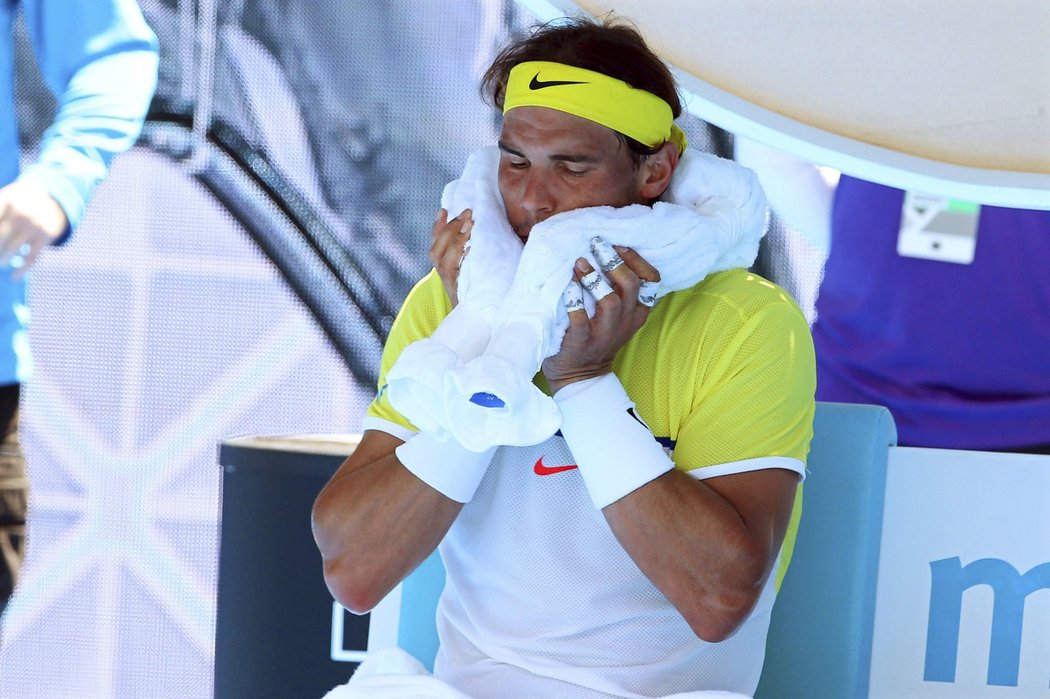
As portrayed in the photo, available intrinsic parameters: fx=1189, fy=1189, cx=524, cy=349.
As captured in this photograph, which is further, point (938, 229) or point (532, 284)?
point (938, 229)

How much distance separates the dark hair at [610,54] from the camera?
1.27 meters

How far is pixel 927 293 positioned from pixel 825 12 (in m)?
0.66

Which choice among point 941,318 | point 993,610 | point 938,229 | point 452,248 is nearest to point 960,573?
point 993,610

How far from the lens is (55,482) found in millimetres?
2145

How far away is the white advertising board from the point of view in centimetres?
148

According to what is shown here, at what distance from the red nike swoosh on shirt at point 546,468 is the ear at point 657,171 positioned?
0.32m

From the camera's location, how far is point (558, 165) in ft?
4.14

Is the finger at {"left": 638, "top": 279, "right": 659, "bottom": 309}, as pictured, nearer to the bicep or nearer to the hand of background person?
the bicep

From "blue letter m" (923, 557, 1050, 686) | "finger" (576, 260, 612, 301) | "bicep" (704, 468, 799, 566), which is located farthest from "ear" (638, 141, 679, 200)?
"blue letter m" (923, 557, 1050, 686)

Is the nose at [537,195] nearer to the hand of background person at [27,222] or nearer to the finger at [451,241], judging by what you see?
the finger at [451,241]

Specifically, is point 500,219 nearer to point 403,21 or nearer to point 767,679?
point 767,679

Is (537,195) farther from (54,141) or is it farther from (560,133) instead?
(54,141)

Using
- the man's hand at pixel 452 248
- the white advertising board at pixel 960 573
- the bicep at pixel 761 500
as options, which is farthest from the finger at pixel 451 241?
the white advertising board at pixel 960 573

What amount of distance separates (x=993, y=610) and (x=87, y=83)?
1656 millimetres
